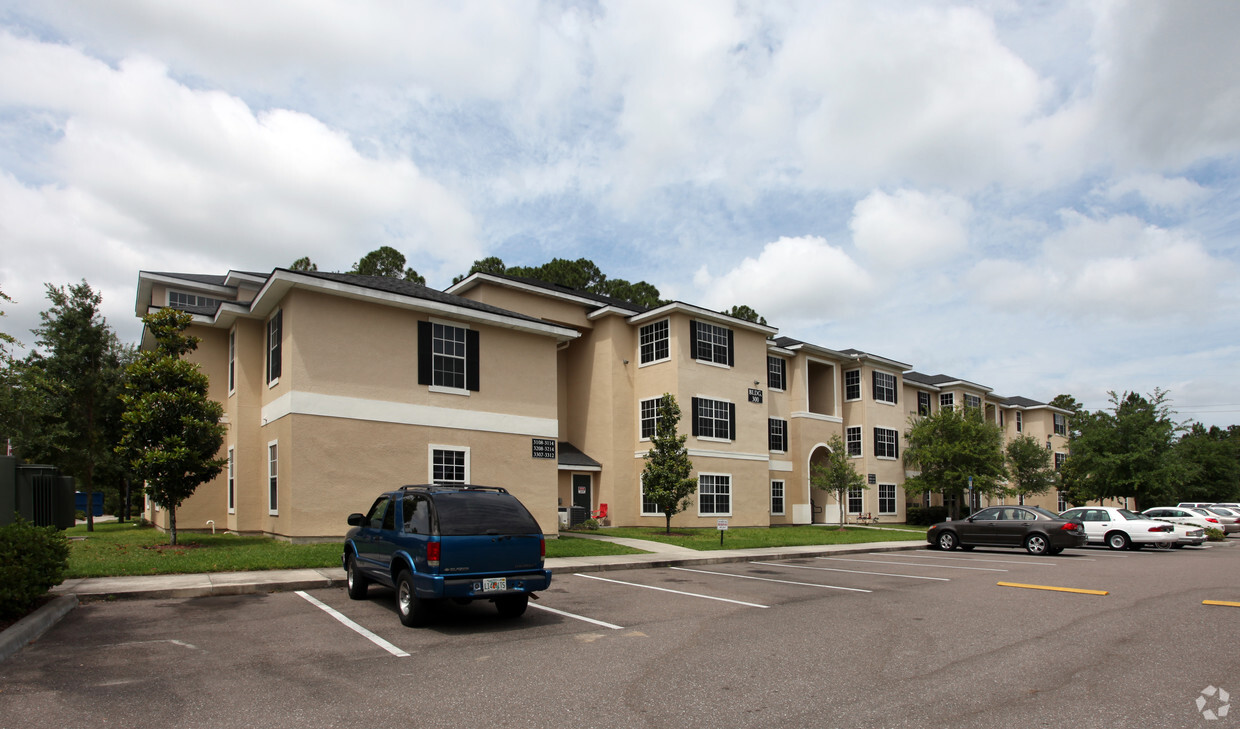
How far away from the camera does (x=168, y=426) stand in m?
16.3

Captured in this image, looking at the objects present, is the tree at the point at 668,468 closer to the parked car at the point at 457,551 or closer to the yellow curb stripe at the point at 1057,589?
the yellow curb stripe at the point at 1057,589

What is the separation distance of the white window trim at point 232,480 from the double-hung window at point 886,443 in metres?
29.6

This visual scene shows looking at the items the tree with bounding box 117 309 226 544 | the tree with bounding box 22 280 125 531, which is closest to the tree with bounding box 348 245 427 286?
the tree with bounding box 22 280 125 531

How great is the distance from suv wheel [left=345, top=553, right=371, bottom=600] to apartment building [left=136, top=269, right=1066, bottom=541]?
21.3 ft

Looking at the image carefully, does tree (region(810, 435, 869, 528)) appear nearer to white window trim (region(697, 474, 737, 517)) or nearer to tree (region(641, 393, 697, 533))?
white window trim (region(697, 474, 737, 517))

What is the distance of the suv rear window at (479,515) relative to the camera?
30.2 feet

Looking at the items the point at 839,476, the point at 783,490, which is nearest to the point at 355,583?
the point at 839,476

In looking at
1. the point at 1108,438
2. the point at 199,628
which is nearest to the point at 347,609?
the point at 199,628

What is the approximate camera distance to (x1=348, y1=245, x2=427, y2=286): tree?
51125mm

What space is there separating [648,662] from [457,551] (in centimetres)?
281

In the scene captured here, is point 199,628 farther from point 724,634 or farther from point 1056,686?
point 1056,686

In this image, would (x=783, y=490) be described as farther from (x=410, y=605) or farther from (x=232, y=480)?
(x=410, y=605)

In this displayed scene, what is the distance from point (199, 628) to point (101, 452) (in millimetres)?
25541

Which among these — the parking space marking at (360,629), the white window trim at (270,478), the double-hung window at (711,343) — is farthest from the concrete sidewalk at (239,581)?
the double-hung window at (711,343)
